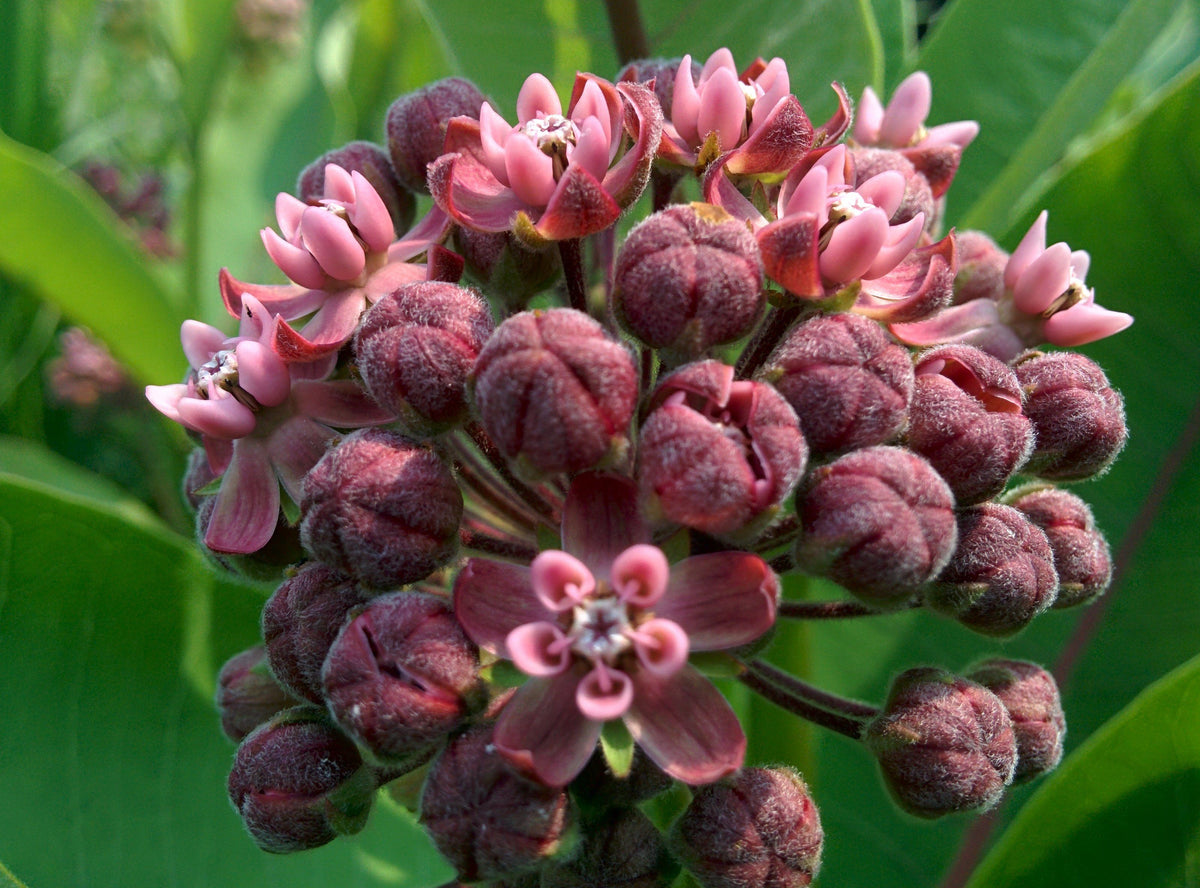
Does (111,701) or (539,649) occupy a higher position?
(539,649)

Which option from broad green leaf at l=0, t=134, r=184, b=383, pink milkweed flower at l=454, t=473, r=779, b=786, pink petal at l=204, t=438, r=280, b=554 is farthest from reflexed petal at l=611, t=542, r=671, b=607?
broad green leaf at l=0, t=134, r=184, b=383

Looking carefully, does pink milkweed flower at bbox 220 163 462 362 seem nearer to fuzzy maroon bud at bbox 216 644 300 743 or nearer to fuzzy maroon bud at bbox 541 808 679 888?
fuzzy maroon bud at bbox 216 644 300 743

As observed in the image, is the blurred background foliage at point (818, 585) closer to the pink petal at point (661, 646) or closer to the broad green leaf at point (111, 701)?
the broad green leaf at point (111, 701)

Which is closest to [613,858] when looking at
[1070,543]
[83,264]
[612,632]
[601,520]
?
[612,632]

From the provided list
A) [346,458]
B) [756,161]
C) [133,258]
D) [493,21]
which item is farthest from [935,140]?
[133,258]

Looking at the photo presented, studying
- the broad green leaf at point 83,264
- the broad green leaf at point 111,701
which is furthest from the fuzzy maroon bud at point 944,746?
the broad green leaf at point 83,264

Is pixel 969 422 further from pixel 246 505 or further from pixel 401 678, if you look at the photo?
pixel 246 505

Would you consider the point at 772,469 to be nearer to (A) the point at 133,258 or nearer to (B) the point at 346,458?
(B) the point at 346,458
